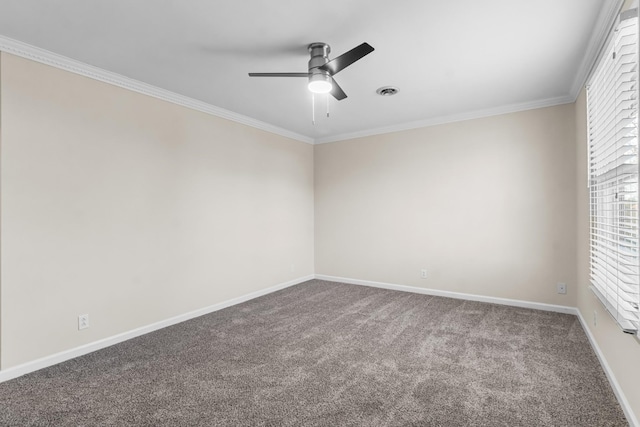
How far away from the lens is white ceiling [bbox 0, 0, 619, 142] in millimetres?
2137

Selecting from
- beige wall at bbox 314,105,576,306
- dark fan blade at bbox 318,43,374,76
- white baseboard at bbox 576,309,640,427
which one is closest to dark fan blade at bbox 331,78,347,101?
dark fan blade at bbox 318,43,374,76

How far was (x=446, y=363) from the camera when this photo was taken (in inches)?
105

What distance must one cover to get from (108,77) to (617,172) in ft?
13.6

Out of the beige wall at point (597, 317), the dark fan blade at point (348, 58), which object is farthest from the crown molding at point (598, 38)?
the dark fan blade at point (348, 58)

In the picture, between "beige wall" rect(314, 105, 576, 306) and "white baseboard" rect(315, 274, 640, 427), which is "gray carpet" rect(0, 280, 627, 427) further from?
"beige wall" rect(314, 105, 576, 306)

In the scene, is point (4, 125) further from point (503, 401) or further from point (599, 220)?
point (599, 220)

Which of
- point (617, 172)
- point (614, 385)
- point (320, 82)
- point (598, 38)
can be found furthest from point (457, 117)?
point (614, 385)

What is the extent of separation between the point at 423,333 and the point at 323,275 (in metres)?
2.71

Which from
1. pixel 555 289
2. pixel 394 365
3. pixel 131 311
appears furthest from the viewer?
pixel 555 289

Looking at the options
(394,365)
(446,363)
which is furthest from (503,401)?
(394,365)

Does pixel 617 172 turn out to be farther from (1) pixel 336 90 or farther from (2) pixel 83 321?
(2) pixel 83 321

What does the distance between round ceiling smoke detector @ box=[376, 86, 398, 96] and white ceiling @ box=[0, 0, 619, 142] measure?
0.28 feet

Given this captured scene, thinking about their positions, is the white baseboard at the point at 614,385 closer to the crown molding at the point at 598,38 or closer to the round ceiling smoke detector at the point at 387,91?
the crown molding at the point at 598,38

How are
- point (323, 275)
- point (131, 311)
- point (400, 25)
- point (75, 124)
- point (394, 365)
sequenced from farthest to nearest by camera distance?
point (323, 275)
point (131, 311)
point (75, 124)
point (394, 365)
point (400, 25)
